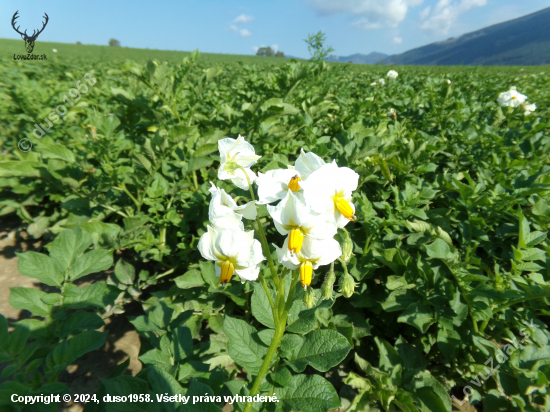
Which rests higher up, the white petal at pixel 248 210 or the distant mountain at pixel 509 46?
the distant mountain at pixel 509 46

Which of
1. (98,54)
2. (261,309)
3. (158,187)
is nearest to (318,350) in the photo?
(261,309)

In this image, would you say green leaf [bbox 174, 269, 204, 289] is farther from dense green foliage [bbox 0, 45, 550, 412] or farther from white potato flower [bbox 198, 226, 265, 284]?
white potato flower [bbox 198, 226, 265, 284]

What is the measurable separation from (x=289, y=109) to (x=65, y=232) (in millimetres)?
1584

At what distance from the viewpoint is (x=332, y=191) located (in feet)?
2.47

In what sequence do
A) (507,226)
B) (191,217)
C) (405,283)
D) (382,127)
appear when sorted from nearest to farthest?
(405,283) < (507,226) < (191,217) < (382,127)

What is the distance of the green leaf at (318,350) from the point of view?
0.95 m

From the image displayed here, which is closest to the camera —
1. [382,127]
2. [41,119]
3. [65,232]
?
[65,232]

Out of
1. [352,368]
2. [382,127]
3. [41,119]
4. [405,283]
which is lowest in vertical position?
[352,368]

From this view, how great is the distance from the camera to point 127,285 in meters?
1.79

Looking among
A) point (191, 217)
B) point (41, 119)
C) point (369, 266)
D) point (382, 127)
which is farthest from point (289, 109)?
point (41, 119)

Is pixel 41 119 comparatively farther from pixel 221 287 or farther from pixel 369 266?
pixel 369 266

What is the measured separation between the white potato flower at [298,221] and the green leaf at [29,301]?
3.86 feet

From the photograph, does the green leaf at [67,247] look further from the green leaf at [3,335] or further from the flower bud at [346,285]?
the flower bud at [346,285]

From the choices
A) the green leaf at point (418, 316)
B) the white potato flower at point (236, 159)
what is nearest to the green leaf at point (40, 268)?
the white potato flower at point (236, 159)
